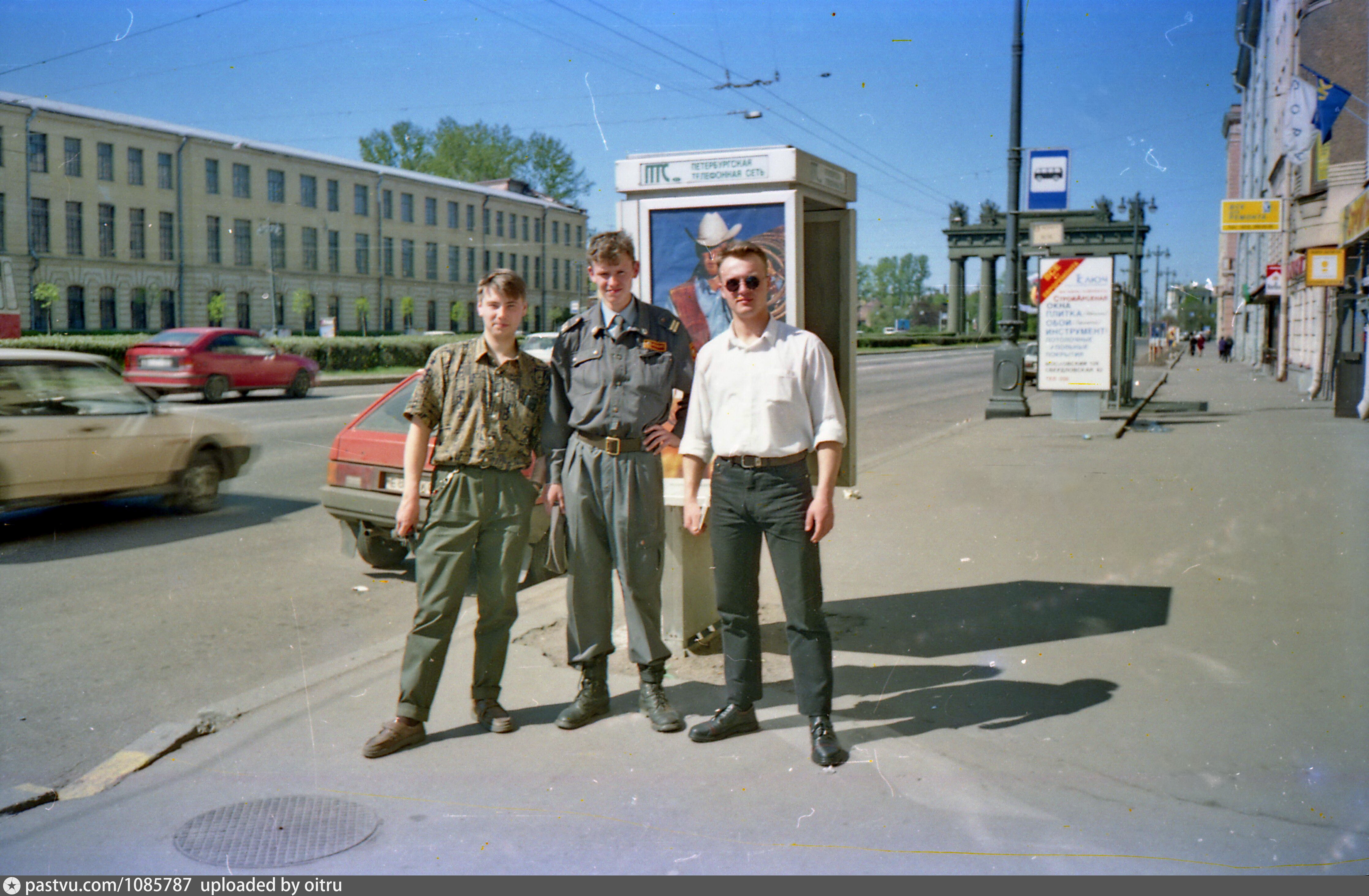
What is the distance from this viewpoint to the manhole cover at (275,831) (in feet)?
11.0

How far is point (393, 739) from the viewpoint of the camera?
4.20m

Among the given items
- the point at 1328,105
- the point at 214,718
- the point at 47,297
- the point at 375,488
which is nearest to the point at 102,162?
the point at 47,297

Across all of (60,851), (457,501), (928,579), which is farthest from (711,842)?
(928,579)

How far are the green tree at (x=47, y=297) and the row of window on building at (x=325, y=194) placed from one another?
5475 mm

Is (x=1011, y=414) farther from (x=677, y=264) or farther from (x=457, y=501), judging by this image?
(x=457, y=501)

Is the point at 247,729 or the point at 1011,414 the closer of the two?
the point at 247,729

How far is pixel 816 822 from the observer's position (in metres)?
3.54

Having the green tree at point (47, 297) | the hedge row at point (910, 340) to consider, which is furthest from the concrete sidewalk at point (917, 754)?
the hedge row at point (910, 340)

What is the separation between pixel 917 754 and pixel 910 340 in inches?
3361

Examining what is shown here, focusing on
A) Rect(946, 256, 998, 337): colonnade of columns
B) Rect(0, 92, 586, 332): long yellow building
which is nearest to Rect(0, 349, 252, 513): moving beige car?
Rect(0, 92, 586, 332): long yellow building

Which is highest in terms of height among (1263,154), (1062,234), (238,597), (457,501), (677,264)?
(1263,154)

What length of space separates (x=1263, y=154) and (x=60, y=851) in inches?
2144

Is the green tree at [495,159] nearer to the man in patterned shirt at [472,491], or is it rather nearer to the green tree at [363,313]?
the green tree at [363,313]

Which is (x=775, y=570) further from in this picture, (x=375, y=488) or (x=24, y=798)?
(x=375, y=488)
